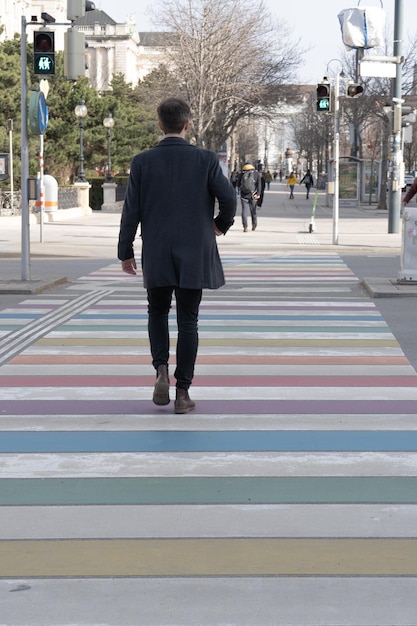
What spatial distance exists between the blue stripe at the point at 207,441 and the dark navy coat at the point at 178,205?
93 cm

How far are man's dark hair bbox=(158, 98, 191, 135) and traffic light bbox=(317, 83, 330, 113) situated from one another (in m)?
19.6

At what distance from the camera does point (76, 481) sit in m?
5.60

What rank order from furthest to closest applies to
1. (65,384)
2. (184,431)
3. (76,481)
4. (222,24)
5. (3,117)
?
1. (222,24)
2. (3,117)
3. (65,384)
4. (184,431)
5. (76,481)

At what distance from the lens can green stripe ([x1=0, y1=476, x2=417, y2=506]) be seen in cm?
526

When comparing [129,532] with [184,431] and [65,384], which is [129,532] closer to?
[184,431]

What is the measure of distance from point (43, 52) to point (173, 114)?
977 centimetres

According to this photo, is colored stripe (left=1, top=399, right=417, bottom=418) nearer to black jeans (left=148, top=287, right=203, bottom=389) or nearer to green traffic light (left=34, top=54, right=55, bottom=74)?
black jeans (left=148, top=287, right=203, bottom=389)

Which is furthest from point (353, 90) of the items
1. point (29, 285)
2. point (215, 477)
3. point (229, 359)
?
point (215, 477)

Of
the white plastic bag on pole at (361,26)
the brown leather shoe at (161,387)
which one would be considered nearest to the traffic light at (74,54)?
the white plastic bag on pole at (361,26)

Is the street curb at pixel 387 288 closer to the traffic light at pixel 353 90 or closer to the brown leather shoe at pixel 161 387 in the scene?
the brown leather shoe at pixel 161 387

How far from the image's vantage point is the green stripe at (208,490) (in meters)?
5.26

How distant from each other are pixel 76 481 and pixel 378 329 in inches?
248

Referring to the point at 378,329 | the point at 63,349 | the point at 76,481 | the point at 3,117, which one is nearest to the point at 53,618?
the point at 76,481

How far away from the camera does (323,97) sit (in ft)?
86.1
